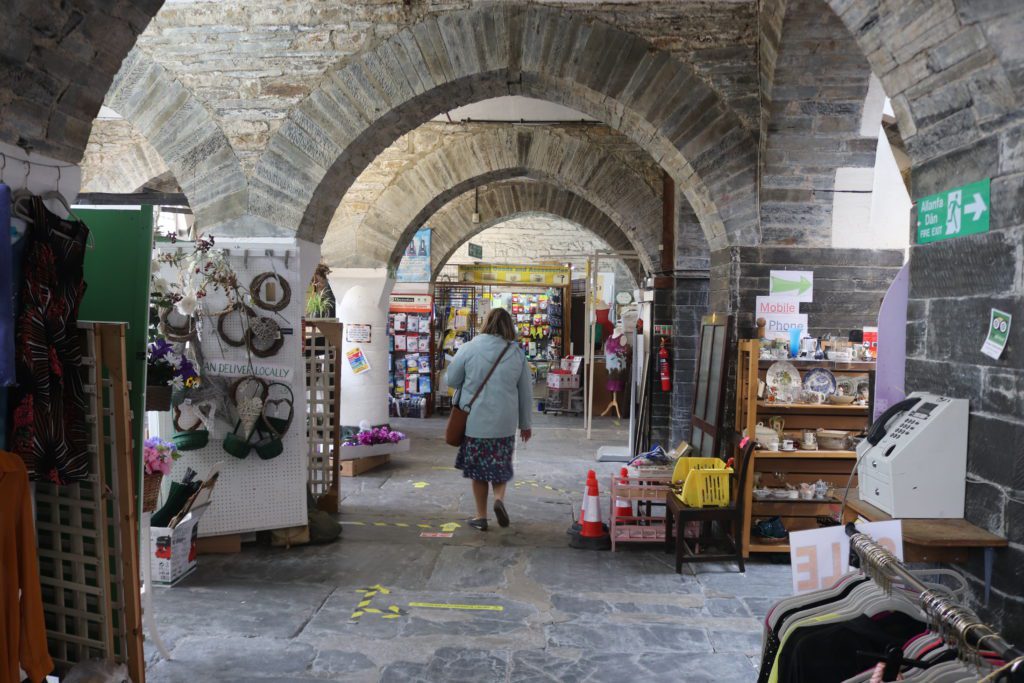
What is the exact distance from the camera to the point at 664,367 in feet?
26.1

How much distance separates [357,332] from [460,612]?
5.35m

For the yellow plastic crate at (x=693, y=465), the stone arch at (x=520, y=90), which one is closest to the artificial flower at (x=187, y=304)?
the stone arch at (x=520, y=90)

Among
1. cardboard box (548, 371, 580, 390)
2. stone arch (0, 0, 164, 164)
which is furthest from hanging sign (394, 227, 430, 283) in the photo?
stone arch (0, 0, 164, 164)

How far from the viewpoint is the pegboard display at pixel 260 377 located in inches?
184

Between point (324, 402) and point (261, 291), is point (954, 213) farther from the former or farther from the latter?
point (324, 402)

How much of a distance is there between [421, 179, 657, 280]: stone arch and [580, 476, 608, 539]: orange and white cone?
23.8 feet

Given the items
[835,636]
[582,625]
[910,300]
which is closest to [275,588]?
[582,625]

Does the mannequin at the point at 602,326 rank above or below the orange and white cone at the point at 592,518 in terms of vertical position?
above

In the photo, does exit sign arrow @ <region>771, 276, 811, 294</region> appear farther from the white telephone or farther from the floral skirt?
the white telephone

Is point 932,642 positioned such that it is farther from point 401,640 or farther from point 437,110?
point 437,110

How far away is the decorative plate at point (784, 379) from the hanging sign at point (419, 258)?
7490 millimetres

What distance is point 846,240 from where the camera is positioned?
5098 mm

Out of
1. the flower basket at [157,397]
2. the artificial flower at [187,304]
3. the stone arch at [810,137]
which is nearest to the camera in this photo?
the flower basket at [157,397]

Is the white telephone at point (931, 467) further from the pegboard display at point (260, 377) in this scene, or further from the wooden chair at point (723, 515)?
the pegboard display at point (260, 377)
